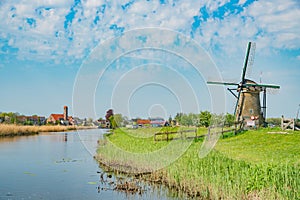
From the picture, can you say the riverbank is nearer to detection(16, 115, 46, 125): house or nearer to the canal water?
the canal water

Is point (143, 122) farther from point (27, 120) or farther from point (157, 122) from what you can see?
point (27, 120)

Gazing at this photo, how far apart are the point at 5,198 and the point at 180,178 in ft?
17.8

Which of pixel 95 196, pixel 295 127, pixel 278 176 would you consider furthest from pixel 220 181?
pixel 295 127

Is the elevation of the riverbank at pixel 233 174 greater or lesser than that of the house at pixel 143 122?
lesser

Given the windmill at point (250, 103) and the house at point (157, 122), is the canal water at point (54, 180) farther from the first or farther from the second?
the windmill at point (250, 103)

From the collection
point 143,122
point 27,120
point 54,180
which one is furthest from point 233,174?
point 27,120

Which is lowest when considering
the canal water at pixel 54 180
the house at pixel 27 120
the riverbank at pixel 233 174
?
the canal water at pixel 54 180

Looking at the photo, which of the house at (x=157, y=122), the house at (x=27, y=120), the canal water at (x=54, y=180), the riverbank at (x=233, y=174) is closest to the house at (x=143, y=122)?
the house at (x=157, y=122)

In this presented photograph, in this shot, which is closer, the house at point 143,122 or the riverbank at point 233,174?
the riverbank at point 233,174

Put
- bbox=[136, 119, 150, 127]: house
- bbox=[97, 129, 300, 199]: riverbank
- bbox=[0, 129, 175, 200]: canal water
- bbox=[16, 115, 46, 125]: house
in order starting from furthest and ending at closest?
1. bbox=[16, 115, 46, 125]: house
2. bbox=[136, 119, 150, 127]: house
3. bbox=[0, 129, 175, 200]: canal water
4. bbox=[97, 129, 300, 199]: riverbank

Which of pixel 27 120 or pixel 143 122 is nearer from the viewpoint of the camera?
pixel 143 122

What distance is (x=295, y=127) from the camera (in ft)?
76.8


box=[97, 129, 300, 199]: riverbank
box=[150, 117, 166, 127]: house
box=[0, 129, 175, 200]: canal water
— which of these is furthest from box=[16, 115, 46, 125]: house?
box=[97, 129, 300, 199]: riverbank

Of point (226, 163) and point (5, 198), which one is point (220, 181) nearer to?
point (226, 163)
